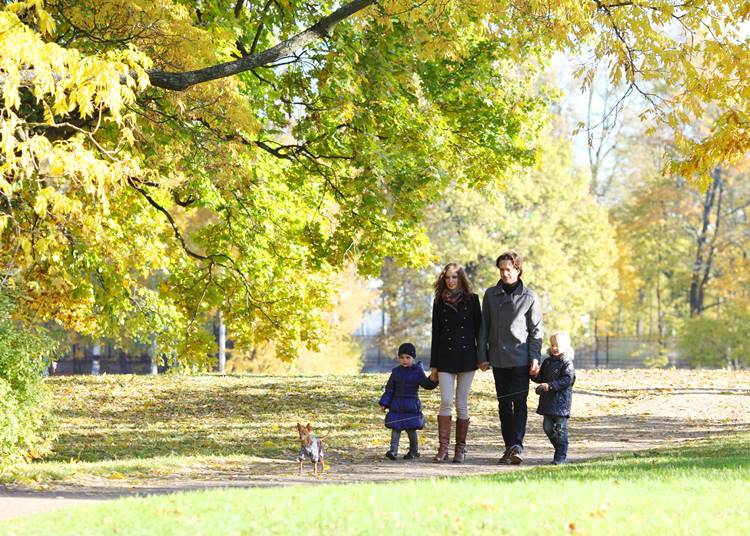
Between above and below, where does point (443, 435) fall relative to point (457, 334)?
below

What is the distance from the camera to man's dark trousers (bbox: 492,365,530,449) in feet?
35.1

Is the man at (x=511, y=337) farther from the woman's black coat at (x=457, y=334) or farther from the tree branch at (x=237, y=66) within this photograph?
the tree branch at (x=237, y=66)

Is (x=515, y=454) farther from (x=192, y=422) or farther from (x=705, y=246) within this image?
(x=705, y=246)

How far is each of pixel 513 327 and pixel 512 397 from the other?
801 mm

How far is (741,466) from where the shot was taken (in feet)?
29.9

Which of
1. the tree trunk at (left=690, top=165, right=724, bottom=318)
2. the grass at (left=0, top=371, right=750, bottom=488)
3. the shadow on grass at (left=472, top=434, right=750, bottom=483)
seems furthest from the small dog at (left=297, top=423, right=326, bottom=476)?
the tree trunk at (left=690, top=165, right=724, bottom=318)

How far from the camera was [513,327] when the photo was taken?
35.0 feet

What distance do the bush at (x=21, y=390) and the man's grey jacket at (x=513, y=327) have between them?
16.7ft

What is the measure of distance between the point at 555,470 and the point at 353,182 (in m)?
6.43

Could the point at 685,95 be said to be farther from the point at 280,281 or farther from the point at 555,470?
the point at 280,281

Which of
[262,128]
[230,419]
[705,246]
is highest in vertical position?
[705,246]

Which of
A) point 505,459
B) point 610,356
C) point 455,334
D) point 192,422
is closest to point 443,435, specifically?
point 505,459

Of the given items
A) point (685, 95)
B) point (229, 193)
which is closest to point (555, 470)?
point (685, 95)

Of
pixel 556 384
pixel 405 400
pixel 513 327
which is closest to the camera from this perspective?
pixel 556 384
